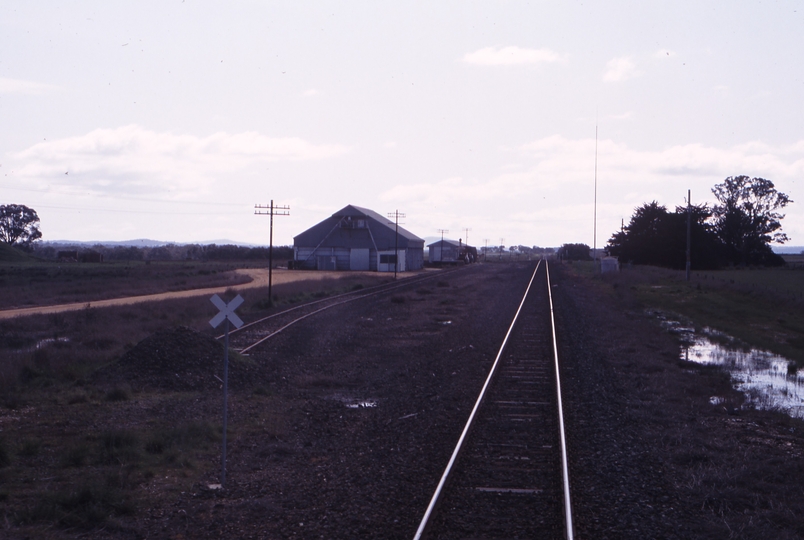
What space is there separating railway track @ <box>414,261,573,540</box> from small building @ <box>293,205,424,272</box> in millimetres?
66389

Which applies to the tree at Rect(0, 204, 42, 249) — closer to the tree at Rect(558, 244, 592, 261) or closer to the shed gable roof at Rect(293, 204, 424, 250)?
the shed gable roof at Rect(293, 204, 424, 250)

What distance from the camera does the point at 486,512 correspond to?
23.2 ft

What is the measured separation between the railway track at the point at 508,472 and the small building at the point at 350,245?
218ft

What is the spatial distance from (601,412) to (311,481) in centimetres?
577

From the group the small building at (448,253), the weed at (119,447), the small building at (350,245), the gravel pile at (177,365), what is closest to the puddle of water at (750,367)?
the gravel pile at (177,365)

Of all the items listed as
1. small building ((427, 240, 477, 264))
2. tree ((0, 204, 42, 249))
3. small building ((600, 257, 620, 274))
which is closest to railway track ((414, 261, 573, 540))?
small building ((600, 257, 620, 274))

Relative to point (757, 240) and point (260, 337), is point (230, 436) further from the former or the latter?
point (757, 240)

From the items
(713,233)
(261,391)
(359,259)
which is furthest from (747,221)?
(261,391)

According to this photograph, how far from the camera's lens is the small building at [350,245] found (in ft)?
266

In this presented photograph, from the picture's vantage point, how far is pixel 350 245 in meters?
81.4

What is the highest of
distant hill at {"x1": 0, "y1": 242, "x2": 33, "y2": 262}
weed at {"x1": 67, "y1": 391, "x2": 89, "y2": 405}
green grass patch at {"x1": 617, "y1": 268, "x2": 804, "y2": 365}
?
distant hill at {"x1": 0, "y1": 242, "x2": 33, "y2": 262}

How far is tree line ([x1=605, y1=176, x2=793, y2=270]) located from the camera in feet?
272

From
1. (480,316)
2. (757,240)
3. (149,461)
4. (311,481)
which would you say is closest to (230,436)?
(149,461)

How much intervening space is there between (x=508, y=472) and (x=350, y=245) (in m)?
73.7
